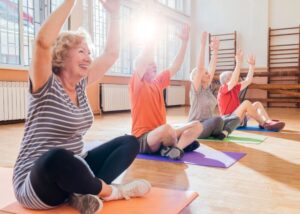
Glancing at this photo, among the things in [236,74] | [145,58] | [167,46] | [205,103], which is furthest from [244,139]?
[167,46]

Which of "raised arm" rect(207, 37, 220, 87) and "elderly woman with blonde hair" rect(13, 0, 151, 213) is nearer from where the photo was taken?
"elderly woman with blonde hair" rect(13, 0, 151, 213)

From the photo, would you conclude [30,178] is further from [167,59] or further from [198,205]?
[167,59]

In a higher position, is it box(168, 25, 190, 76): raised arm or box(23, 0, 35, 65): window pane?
box(23, 0, 35, 65): window pane

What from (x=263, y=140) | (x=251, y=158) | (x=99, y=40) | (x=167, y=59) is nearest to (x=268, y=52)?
(x=167, y=59)

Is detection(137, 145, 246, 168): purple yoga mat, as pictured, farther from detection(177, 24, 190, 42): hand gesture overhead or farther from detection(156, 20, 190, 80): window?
detection(156, 20, 190, 80): window

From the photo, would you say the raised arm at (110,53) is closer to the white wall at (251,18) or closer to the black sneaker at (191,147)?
the black sneaker at (191,147)

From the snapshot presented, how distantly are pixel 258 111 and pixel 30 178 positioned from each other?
3441mm

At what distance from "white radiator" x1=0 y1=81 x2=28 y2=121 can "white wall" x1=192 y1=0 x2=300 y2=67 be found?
19.5 ft

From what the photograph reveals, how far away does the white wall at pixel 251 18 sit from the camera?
838 cm

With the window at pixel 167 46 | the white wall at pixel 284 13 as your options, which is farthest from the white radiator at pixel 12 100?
the white wall at pixel 284 13

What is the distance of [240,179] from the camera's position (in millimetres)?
1922

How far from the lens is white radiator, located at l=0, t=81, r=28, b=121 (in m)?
4.58

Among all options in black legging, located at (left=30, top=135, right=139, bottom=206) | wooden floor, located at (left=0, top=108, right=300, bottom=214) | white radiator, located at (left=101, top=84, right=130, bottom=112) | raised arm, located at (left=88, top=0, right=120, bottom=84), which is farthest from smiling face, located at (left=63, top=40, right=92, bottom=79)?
white radiator, located at (left=101, top=84, right=130, bottom=112)

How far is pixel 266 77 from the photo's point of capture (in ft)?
28.3
